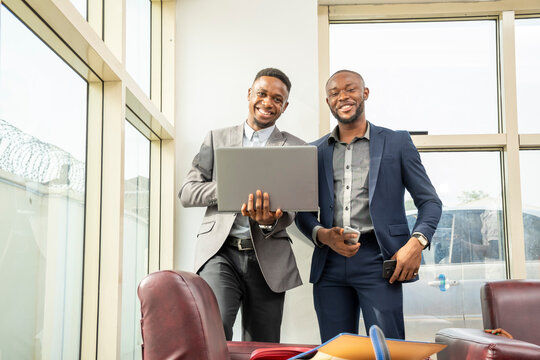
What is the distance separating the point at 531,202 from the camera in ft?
10.5

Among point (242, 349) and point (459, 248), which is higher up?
point (459, 248)

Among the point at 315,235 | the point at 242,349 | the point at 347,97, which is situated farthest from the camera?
the point at 347,97

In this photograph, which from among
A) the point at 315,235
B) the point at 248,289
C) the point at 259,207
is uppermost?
the point at 259,207

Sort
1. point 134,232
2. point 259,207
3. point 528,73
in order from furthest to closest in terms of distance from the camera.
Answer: point 528,73 < point 134,232 < point 259,207

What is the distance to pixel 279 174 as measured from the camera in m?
1.93

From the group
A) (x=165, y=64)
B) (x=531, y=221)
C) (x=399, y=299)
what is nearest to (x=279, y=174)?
(x=399, y=299)

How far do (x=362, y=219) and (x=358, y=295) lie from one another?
1.05 ft

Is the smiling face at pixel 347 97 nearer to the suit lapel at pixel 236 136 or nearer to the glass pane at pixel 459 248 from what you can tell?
the suit lapel at pixel 236 136

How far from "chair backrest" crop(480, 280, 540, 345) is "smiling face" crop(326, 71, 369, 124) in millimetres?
931

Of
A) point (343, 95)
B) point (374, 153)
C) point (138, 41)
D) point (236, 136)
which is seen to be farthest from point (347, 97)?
point (138, 41)

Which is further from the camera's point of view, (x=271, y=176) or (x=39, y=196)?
(x=271, y=176)

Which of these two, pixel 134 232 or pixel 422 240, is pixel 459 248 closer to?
pixel 422 240

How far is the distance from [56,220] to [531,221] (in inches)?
106

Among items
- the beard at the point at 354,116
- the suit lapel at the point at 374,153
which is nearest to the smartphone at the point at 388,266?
the suit lapel at the point at 374,153
